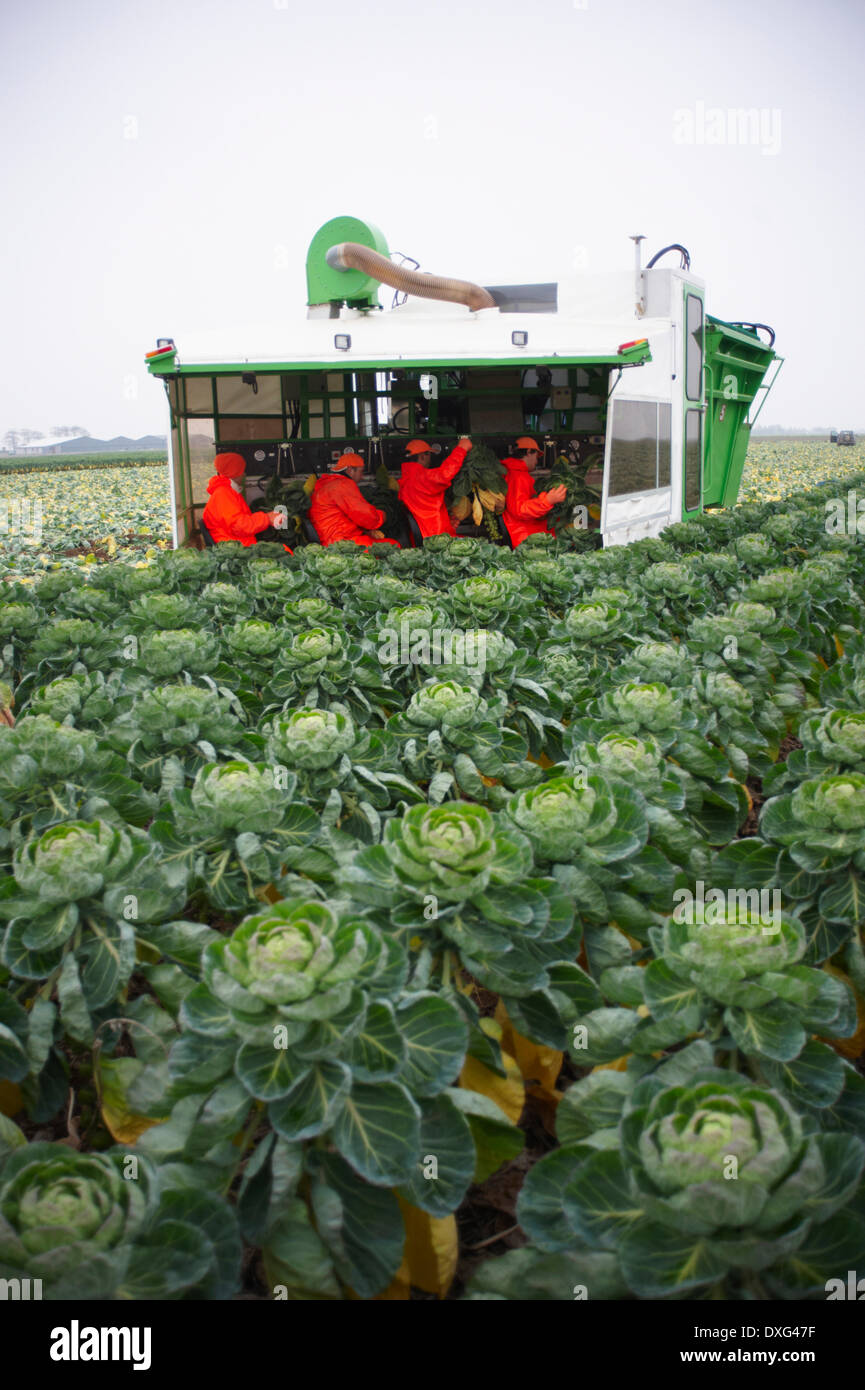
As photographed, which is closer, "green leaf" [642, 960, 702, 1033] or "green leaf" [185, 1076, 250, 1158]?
"green leaf" [185, 1076, 250, 1158]

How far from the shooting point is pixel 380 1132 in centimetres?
156

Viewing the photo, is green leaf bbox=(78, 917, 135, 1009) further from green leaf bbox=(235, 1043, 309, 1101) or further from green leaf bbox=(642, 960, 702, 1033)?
green leaf bbox=(642, 960, 702, 1033)

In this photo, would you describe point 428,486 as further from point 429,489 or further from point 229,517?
point 229,517

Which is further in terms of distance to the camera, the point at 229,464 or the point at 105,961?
the point at 229,464

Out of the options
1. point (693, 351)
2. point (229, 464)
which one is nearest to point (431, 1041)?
point (229, 464)

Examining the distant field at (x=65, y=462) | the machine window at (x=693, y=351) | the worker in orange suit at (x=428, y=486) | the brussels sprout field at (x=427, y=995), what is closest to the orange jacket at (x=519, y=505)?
the worker in orange suit at (x=428, y=486)

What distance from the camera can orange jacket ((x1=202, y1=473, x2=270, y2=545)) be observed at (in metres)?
7.69

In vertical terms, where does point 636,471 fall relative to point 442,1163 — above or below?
above

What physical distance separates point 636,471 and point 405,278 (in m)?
2.93

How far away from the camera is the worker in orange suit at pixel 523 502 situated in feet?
27.7

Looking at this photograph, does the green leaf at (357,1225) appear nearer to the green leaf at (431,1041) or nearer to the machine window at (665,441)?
the green leaf at (431,1041)

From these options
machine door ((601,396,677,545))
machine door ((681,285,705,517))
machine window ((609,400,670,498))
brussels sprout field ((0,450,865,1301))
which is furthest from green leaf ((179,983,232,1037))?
machine door ((681,285,705,517))

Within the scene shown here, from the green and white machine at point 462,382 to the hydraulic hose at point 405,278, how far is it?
0.02 m

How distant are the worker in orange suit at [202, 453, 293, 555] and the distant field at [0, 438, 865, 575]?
1.29 meters
